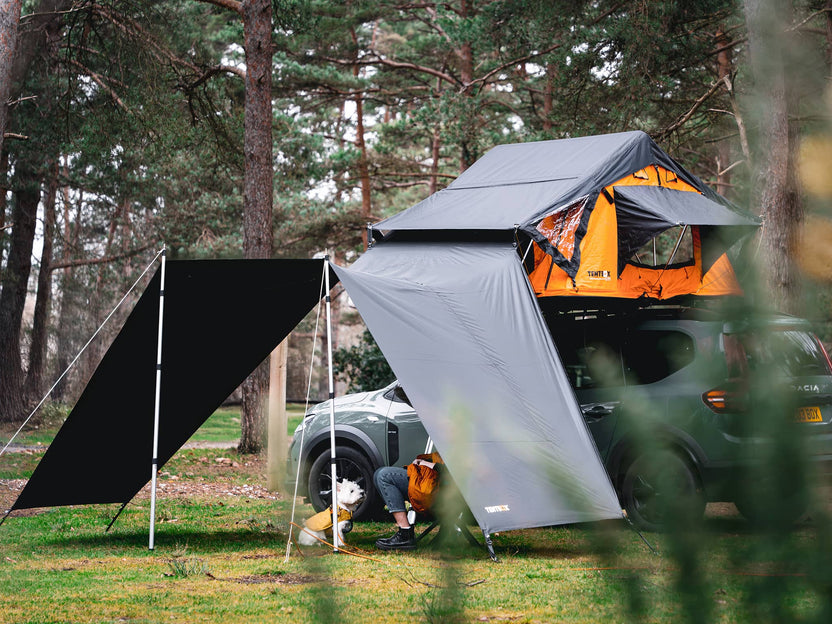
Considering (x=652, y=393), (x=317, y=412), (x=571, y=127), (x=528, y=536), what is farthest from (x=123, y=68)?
(x=652, y=393)

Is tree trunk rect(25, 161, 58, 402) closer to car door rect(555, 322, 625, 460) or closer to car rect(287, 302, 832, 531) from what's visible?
car door rect(555, 322, 625, 460)

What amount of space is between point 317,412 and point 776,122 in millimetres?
8186

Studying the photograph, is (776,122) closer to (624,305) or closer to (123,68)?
(624,305)

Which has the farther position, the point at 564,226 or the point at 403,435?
the point at 403,435

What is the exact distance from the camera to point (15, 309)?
21.5m

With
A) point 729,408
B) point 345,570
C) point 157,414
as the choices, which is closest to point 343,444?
point 157,414

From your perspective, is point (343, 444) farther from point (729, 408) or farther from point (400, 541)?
point (729, 408)

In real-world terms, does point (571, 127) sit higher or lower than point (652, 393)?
higher

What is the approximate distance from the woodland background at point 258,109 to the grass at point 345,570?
1.53 m

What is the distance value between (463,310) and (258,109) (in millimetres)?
8310

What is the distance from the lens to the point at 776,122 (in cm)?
104

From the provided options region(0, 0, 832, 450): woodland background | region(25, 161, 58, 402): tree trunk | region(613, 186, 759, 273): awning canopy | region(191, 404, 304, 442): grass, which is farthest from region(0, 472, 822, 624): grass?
region(25, 161, 58, 402): tree trunk

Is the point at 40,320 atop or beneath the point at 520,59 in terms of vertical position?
beneath

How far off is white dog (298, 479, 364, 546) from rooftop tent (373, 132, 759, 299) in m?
2.46
